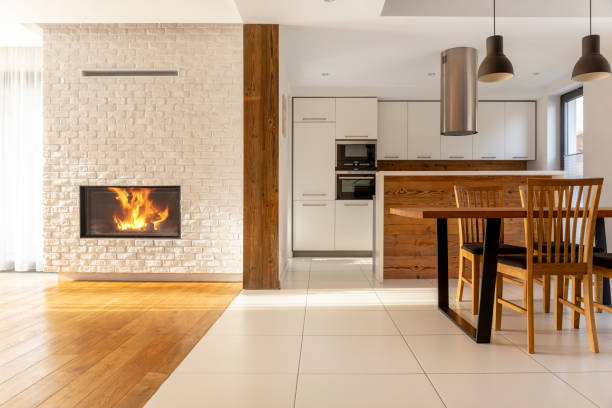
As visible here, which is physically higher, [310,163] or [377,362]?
[310,163]

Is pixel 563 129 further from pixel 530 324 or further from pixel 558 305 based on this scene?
pixel 530 324

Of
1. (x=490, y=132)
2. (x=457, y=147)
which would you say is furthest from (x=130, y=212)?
(x=490, y=132)

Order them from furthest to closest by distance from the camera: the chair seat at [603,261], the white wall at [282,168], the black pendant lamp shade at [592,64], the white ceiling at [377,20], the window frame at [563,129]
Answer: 1. the window frame at [563,129]
2. the white wall at [282,168]
3. the white ceiling at [377,20]
4. the black pendant lamp shade at [592,64]
5. the chair seat at [603,261]

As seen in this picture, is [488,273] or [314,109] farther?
[314,109]

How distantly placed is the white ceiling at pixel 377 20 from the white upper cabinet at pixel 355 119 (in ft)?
3.96

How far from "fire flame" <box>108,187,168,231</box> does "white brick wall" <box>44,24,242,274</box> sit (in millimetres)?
122

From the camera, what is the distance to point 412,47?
420 cm

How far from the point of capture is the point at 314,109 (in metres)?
5.75

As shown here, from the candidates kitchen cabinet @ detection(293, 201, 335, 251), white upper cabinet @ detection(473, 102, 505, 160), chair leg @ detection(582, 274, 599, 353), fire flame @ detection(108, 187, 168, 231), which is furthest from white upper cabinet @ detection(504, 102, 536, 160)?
fire flame @ detection(108, 187, 168, 231)

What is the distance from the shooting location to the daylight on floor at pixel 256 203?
7.39 feet

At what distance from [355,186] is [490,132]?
6.90 feet

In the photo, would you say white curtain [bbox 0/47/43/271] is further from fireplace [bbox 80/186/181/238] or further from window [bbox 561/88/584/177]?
window [bbox 561/88/584/177]

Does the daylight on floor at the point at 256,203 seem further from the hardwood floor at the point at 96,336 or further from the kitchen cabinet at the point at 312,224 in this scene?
the kitchen cabinet at the point at 312,224

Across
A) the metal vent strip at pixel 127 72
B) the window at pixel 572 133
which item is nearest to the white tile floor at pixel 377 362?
the metal vent strip at pixel 127 72
